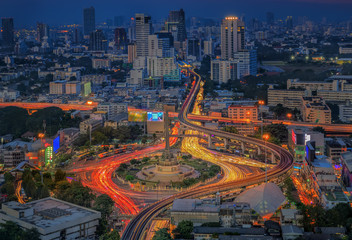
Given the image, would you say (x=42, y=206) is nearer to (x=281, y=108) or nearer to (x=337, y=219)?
(x=337, y=219)

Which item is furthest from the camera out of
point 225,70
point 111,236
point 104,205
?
point 225,70

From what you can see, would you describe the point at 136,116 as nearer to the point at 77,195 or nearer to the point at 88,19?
the point at 77,195

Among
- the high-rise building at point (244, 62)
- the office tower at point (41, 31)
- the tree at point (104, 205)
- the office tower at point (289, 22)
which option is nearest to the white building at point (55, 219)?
the tree at point (104, 205)

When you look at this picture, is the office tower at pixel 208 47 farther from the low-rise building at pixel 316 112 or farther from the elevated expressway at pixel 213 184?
the elevated expressway at pixel 213 184

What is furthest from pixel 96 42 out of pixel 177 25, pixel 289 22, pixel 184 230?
pixel 184 230

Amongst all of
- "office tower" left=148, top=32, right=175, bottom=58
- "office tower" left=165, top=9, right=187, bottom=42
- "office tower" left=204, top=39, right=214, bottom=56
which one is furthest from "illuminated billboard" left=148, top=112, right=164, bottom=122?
"office tower" left=165, top=9, right=187, bottom=42

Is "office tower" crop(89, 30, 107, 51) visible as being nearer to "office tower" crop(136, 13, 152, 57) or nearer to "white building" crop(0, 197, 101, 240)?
"office tower" crop(136, 13, 152, 57)
